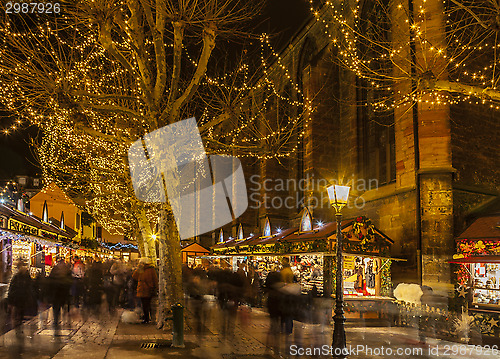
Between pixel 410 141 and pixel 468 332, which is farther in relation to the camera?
pixel 410 141

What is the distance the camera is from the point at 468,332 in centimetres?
1220

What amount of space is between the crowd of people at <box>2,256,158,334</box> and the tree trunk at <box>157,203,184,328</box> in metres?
0.84

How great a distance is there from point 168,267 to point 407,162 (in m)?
9.67

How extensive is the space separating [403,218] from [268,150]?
20.9 feet

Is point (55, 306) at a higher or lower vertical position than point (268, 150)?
lower

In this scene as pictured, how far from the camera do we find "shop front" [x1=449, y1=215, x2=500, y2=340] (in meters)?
12.2

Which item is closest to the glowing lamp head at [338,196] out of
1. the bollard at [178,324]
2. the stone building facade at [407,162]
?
the bollard at [178,324]

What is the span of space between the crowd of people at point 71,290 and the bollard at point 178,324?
327cm

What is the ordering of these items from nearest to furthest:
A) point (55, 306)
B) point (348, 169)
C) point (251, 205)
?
point (55, 306), point (348, 169), point (251, 205)

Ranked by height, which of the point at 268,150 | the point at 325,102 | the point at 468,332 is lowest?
the point at 468,332

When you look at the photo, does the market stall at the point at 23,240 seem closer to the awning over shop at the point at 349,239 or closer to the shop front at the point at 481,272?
the awning over shop at the point at 349,239

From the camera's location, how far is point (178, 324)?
955cm

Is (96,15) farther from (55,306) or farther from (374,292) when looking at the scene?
(374,292)

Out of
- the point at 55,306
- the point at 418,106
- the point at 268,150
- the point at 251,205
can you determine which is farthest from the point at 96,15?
the point at 251,205
